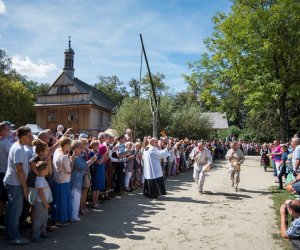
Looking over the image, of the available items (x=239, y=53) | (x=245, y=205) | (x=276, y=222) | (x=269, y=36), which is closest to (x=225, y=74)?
(x=239, y=53)

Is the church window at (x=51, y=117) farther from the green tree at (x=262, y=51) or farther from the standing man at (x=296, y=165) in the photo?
the standing man at (x=296, y=165)

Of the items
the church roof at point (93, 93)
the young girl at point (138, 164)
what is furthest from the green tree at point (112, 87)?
the young girl at point (138, 164)

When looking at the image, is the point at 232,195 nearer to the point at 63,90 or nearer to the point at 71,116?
the point at 71,116

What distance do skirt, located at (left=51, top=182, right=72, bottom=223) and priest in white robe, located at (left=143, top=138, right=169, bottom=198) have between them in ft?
13.4

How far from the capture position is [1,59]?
153 ft

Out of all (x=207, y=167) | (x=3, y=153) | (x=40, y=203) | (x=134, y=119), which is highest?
(x=134, y=119)

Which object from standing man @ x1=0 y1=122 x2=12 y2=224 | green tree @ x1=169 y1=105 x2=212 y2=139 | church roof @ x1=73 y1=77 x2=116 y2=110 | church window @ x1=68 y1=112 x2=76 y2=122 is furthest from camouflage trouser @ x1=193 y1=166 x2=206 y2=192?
church window @ x1=68 y1=112 x2=76 y2=122

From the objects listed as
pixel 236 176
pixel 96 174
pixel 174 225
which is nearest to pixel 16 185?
pixel 96 174

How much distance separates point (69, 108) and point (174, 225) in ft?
125

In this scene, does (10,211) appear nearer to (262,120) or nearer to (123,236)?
(123,236)

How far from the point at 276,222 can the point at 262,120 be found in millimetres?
34043

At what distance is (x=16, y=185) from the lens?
5738mm

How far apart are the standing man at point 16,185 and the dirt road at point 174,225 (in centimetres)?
27

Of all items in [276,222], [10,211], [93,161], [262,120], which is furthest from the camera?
[262,120]
